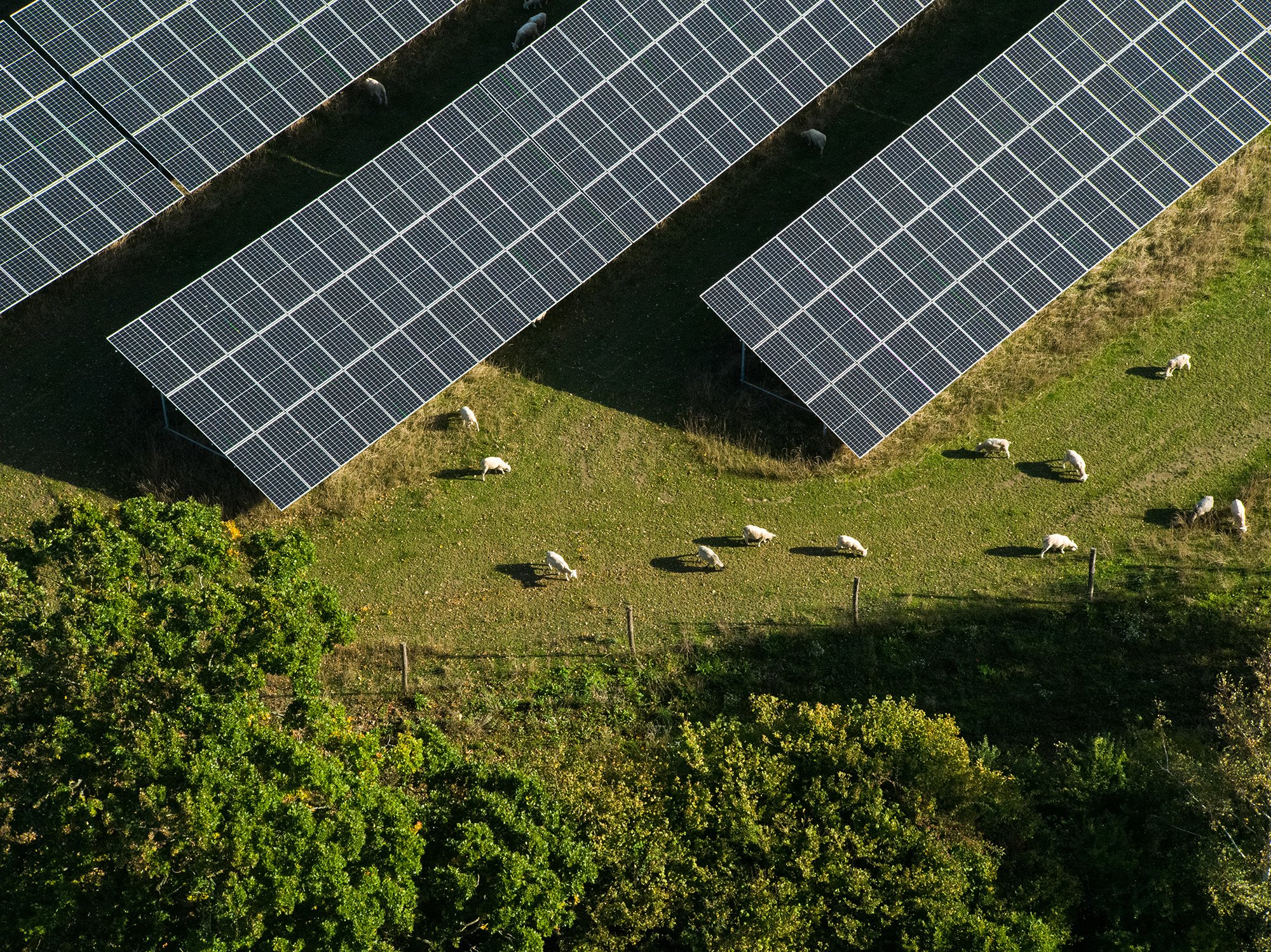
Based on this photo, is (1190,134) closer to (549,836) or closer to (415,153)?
(415,153)

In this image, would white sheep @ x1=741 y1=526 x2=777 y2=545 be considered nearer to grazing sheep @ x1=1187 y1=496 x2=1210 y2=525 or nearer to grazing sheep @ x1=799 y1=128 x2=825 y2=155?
grazing sheep @ x1=1187 y1=496 x2=1210 y2=525

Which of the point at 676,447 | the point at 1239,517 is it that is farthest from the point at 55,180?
the point at 1239,517

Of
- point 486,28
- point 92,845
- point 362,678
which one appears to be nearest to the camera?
point 92,845

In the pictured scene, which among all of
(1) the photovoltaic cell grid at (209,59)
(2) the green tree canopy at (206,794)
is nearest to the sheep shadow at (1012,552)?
(2) the green tree canopy at (206,794)

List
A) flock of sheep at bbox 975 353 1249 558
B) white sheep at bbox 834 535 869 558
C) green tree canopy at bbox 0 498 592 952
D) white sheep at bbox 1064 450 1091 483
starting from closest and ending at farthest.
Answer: green tree canopy at bbox 0 498 592 952 < white sheep at bbox 834 535 869 558 < flock of sheep at bbox 975 353 1249 558 < white sheep at bbox 1064 450 1091 483

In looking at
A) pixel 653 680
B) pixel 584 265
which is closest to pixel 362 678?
pixel 653 680

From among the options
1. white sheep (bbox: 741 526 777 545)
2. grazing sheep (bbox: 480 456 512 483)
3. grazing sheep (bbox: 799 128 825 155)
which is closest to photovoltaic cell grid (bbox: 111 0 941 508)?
grazing sheep (bbox: 799 128 825 155)

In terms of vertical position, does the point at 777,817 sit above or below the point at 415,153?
below
